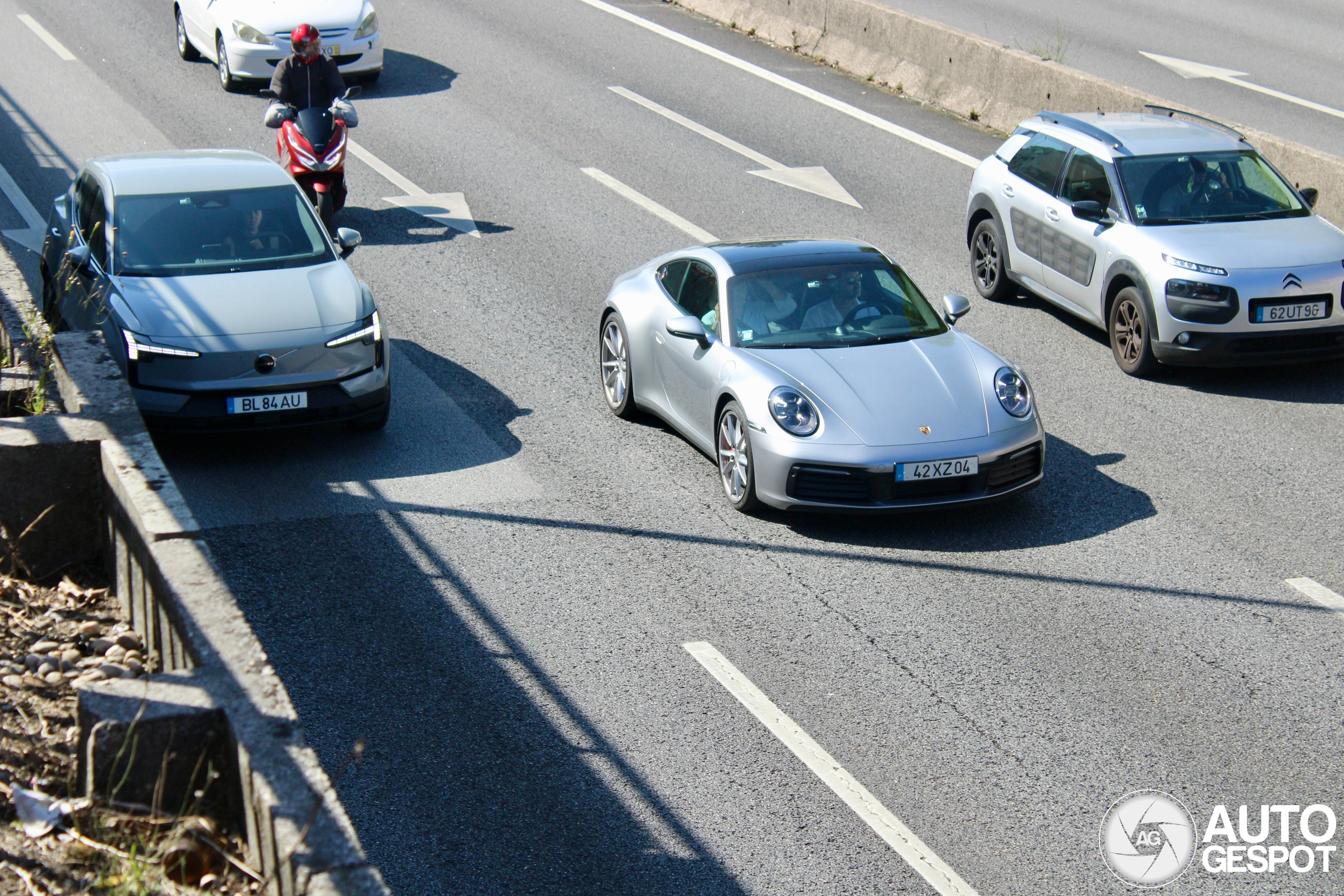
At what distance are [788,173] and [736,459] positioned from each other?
8.07m

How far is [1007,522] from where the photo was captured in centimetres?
859

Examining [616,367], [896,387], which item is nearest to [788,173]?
[616,367]

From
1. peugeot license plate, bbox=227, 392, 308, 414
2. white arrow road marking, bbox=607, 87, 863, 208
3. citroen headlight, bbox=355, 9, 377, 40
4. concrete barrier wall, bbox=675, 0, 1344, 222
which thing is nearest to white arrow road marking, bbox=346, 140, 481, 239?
white arrow road marking, bbox=607, 87, 863, 208

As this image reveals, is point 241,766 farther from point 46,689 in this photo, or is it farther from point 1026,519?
point 1026,519

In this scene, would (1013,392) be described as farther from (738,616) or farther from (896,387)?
(738,616)

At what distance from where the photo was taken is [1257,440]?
9789mm

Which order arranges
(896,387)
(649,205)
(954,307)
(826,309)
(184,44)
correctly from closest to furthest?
(896,387) → (826,309) → (954,307) → (649,205) → (184,44)

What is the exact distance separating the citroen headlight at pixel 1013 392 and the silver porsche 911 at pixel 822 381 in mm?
10

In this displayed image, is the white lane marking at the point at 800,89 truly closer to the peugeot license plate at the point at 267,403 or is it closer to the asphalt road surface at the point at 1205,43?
the asphalt road surface at the point at 1205,43

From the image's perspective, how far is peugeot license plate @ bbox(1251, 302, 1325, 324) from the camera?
10391 mm

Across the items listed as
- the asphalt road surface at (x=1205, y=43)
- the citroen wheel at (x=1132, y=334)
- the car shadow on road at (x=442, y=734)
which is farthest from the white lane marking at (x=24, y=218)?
the asphalt road surface at (x=1205, y=43)

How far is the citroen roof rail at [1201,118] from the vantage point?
1207 centimetres

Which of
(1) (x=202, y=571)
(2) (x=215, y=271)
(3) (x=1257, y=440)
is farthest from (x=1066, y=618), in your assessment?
(2) (x=215, y=271)

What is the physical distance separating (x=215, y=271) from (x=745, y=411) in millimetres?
3923
